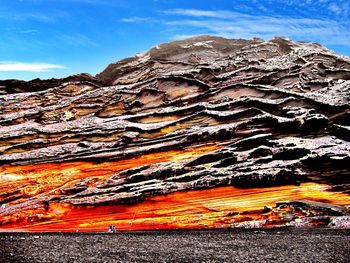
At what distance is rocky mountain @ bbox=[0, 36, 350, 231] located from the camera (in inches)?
1141

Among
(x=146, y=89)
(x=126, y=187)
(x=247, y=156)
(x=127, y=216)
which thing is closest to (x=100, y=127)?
(x=146, y=89)

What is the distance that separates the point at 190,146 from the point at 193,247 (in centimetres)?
1708

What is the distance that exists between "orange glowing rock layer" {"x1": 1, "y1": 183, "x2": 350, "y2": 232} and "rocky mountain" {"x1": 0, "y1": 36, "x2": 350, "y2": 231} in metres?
0.08

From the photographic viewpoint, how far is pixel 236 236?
71.8 feet

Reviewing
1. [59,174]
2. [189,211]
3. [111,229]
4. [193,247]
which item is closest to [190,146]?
[189,211]

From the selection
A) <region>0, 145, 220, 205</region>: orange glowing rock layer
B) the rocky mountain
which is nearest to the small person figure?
the rocky mountain

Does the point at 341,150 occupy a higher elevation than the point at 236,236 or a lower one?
higher

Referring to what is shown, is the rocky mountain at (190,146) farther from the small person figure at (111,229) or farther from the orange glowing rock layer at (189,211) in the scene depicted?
the small person figure at (111,229)

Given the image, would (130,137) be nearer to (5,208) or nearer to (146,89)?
(146,89)

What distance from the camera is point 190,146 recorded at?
116 feet

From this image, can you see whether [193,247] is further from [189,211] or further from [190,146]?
[190,146]

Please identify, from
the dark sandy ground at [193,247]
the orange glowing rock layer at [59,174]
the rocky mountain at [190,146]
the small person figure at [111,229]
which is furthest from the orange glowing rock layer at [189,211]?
the dark sandy ground at [193,247]

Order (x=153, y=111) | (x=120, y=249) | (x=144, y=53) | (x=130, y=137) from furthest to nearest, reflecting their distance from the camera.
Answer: (x=144, y=53) → (x=153, y=111) → (x=130, y=137) → (x=120, y=249)

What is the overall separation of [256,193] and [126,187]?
10214 mm
